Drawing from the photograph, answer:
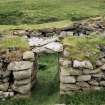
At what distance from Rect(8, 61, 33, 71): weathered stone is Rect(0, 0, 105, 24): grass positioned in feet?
21.1

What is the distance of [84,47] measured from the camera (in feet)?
40.2

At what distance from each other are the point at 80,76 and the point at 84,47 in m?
0.93

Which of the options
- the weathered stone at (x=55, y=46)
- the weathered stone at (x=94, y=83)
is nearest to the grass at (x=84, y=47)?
the weathered stone at (x=55, y=46)

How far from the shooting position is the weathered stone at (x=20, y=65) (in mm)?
11734

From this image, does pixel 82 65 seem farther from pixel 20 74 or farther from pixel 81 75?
pixel 20 74

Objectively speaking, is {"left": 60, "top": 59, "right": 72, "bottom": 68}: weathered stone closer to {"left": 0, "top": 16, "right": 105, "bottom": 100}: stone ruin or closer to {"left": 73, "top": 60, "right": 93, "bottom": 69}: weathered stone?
{"left": 0, "top": 16, "right": 105, "bottom": 100}: stone ruin

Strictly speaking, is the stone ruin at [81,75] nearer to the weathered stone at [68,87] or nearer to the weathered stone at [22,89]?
the weathered stone at [68,87]

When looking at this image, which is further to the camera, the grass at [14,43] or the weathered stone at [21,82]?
the grass at [14,43]

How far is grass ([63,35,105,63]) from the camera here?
12.0 m

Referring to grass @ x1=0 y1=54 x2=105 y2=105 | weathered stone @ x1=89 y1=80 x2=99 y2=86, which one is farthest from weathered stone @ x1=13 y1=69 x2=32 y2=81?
weathered stone @ x1=89 y1=80 x2=99 y2=86

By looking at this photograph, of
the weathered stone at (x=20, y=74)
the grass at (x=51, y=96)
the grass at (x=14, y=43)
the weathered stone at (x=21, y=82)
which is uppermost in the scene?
the grass at (x=14, y=43)

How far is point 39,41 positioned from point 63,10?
6265 mm

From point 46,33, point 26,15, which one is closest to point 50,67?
point 46,33

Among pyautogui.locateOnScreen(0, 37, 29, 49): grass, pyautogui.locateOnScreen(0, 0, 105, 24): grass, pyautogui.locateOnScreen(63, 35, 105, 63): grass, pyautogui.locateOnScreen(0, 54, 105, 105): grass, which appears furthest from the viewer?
pyautogui.locateOnScreen(0, 0, 105, 24): grass
